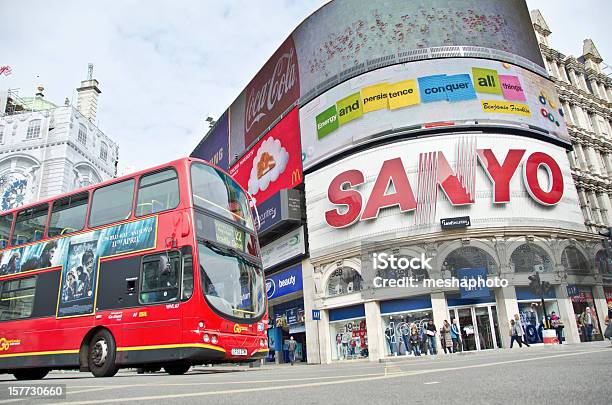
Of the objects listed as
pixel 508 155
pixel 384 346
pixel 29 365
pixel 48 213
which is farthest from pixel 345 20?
pixel 29 365

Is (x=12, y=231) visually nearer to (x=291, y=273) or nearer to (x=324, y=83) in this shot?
(x=291, y=273)

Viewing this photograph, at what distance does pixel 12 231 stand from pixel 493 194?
21969 mm

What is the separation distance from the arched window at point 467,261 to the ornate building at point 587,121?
412 inches

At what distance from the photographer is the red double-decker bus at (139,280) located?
914 centimetres

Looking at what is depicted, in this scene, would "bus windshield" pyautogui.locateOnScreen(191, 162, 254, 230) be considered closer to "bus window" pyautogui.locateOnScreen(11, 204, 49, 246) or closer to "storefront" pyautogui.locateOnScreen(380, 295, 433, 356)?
"bus window" pyautogui.locateOnScreen(11, 204, 49, 246)

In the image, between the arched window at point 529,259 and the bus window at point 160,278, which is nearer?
the bus window at point 160,278

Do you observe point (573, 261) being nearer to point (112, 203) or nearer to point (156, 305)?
Answer: point (156, 305)

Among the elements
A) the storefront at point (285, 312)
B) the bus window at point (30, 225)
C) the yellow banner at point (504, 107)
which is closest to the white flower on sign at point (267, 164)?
the storefront at point (285, 312)

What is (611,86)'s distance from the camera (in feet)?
133

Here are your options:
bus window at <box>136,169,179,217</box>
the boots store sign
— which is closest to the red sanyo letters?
the boots store sign

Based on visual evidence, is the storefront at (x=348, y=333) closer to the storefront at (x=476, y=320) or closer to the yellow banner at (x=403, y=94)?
the storefront at (x=476, y=320)

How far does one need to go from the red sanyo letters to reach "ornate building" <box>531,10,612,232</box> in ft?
19.8

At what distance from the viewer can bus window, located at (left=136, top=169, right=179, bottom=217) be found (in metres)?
10.1

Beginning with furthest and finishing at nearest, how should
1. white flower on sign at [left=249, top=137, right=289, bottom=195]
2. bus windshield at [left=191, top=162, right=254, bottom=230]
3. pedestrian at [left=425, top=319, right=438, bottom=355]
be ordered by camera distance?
1. white flower on sign at [left=249, top=137, right=289, bottom=195]
2. pedestrian at [left=425, top=319, right=438, bottom=355]
3. bus windshield at [left=191, top=162, right=254, bottom=230]
